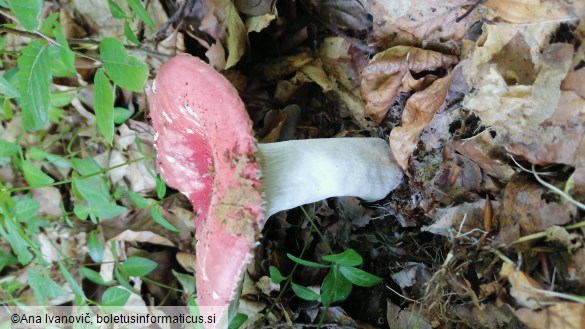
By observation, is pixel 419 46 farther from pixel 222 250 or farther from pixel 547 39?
pixel 222 250

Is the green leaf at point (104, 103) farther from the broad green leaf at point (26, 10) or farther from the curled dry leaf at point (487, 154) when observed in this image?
Answer: the curled dry leaf at point (487, 154)

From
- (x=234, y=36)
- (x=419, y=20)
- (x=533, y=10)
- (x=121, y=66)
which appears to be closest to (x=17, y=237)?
(x=121, y=66)

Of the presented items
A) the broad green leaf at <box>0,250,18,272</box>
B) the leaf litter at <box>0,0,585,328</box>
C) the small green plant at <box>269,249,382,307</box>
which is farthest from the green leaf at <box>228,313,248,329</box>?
the broad green leaf at <box>0,250,18,272</box>

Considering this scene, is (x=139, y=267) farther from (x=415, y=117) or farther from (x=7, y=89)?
(x=415, y=117)

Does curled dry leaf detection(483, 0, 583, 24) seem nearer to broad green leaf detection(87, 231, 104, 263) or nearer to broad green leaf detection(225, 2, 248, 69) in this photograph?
broad green leaf detection(225, 2, 248, 69)

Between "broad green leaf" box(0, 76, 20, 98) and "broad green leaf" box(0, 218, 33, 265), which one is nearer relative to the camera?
"broad green leaf" box(0, 76, 20, 98)

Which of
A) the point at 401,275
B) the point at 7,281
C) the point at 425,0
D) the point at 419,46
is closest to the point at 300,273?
the point at 401,275
